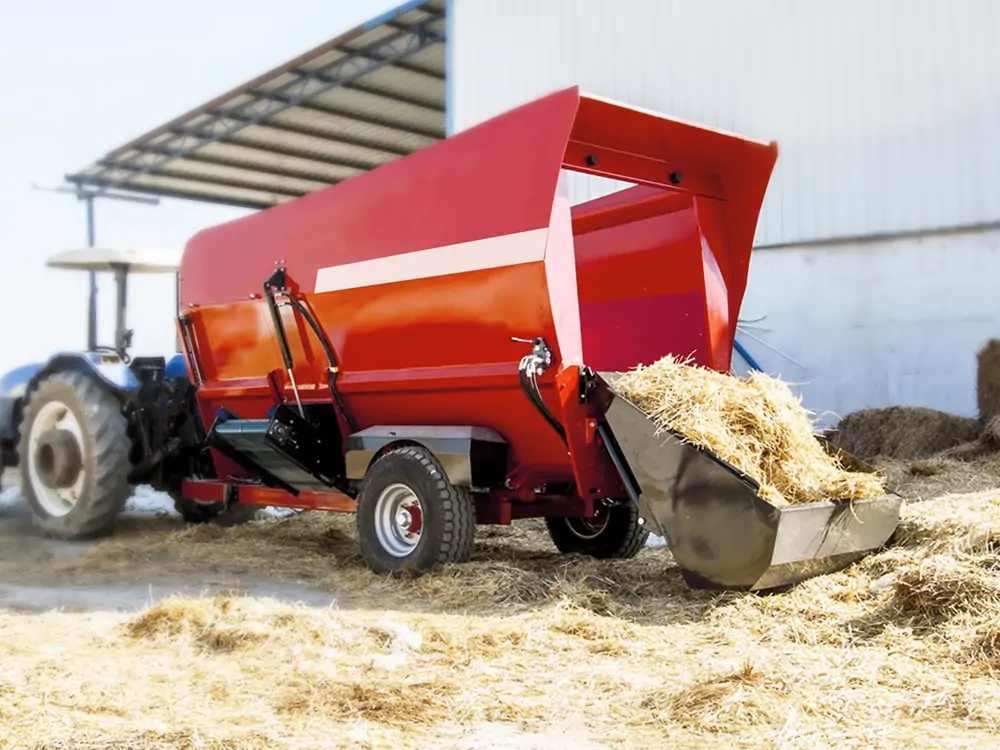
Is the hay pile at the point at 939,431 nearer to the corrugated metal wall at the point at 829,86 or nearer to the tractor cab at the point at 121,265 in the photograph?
the corrugated metal wall at the point at 829,86

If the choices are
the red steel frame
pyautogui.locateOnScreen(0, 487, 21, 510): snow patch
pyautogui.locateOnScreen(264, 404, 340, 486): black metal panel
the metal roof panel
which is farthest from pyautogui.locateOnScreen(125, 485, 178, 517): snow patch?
the metal roof panel

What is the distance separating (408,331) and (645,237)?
1579 millimetres

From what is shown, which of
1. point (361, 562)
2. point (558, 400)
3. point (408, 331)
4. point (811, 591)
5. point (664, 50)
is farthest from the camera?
point (664, 50)

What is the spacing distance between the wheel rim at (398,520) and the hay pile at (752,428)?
1413 mm

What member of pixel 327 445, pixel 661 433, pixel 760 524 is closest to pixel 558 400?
pixel 661 433

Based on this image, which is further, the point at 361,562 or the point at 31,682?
the point at 361,562

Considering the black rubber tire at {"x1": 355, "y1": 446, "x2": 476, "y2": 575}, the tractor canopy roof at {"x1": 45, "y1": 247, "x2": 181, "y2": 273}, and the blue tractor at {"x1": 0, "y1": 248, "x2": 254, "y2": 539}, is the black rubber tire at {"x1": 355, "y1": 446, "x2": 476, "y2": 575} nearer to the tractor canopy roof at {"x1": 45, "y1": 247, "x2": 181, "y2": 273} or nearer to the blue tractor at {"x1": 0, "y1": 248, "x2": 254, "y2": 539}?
the blue tractor at {"x1": 0, "y1": 248, "x2": 254, "y2": 539}

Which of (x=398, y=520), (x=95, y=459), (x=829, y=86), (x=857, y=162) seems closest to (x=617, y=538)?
(x=398, y=520)

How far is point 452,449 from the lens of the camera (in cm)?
541

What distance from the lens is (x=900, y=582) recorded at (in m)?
4.07

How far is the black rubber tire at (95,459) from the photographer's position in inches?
276

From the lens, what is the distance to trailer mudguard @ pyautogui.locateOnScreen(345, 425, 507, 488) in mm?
5359

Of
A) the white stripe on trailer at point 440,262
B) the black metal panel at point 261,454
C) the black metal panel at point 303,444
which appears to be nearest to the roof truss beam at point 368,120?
the black metal panel at point 261,454

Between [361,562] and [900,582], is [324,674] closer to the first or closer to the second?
[900,582]
